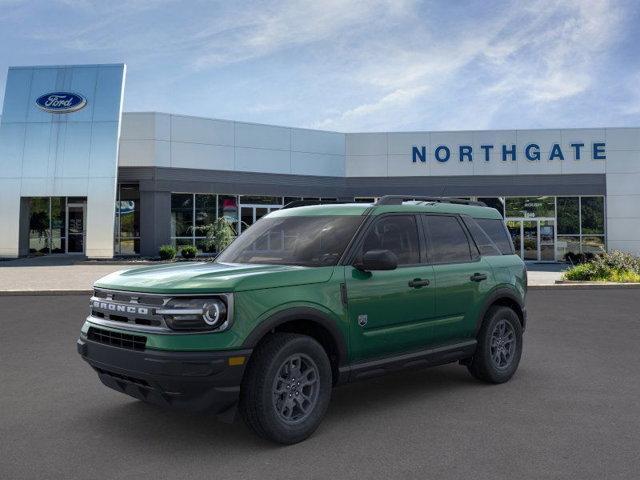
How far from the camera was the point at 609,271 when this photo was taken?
19469mm

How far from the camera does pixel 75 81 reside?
30.7 m

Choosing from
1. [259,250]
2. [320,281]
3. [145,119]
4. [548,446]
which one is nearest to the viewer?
[548,446]

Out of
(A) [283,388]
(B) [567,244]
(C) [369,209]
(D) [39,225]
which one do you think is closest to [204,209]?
(D) [39,225]

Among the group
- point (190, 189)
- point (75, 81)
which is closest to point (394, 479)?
point (190, 189)

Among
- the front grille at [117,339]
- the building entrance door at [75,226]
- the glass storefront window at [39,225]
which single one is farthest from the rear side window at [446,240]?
the building entrance door at [75,226]

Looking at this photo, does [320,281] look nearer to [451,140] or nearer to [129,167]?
[129,167]

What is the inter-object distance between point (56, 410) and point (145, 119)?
2693cm

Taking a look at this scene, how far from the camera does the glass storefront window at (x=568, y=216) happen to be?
112 feet

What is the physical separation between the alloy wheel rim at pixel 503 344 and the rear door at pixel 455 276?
19.1 inches

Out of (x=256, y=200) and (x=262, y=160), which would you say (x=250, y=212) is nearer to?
(x=256, y=200)

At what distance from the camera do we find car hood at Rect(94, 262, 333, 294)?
4422mm

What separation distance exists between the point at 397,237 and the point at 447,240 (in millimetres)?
756

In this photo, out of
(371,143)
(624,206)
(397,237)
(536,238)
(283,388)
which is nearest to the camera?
(283,388)

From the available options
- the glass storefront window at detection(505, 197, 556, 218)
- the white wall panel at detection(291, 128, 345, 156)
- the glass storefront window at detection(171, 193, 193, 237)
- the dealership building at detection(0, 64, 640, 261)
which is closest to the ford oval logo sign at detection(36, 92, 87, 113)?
the dealership building at detection(0, 64, 640, 261)
